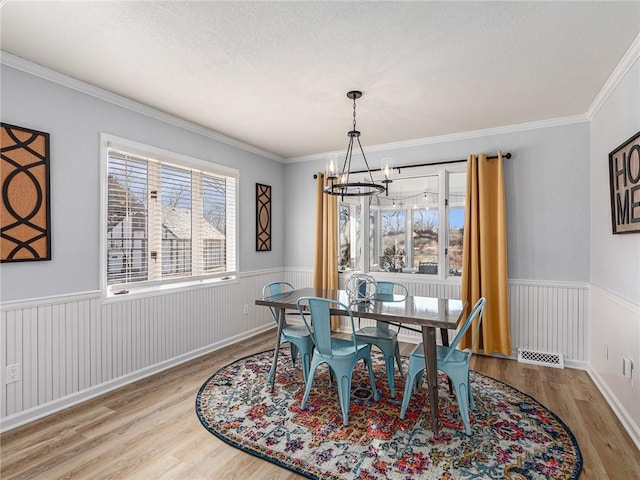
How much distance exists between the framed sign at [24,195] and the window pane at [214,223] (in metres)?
1.67

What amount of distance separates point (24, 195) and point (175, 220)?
139 cm

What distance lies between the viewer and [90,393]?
291 cm

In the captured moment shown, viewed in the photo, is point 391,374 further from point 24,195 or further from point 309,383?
point 24,195

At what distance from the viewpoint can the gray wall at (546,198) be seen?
362 centimetres

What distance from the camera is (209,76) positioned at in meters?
2.73

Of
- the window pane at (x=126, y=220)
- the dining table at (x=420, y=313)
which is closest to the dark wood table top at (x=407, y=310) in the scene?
the dining table at (x=420, y=313)

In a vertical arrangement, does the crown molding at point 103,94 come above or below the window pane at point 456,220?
above

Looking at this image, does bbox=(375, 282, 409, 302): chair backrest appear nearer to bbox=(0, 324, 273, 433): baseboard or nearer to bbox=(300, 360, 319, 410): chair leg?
bbox=(300, 360, 319, 410): chair leg

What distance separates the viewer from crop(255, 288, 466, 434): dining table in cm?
238

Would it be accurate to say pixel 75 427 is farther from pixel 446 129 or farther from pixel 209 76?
pixel 446 129

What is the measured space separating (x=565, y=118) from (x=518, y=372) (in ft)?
8.63

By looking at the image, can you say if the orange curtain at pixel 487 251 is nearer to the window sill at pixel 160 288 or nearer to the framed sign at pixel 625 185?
the framed sign at pixel 625 185

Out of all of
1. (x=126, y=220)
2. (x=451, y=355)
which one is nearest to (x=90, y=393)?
(x=126, y=220)

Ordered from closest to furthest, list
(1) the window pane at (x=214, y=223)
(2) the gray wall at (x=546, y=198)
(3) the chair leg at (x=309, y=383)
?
(3) the chair leg at (x=309, y=383) → (2) the gray wall at (x=546, y=198) → (1) the window pane at (x=214, y=223)
